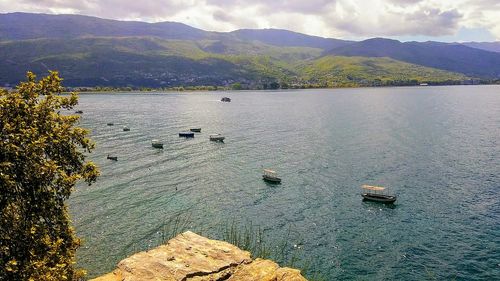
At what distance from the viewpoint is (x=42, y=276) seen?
22250mm

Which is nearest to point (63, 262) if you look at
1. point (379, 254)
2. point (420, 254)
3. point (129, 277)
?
point (129, 277)

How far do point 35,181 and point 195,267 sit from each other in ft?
39.1

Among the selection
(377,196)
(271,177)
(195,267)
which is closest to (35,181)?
Answer: (195,267)

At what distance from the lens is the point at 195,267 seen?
25.8 m

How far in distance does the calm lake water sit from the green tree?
2030cm

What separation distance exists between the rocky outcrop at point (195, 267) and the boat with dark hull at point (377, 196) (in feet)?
146

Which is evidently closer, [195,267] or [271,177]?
[195,267]

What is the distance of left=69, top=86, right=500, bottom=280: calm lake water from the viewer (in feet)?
158

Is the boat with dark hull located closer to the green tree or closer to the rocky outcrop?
the rocky outcrop

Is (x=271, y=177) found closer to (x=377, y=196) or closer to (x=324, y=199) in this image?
(x=324, y=199)

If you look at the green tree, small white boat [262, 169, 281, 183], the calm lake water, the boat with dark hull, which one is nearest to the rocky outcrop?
the green tree

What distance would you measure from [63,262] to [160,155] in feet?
263

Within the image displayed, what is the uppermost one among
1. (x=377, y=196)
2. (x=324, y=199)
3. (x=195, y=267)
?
(x=195, y=267)

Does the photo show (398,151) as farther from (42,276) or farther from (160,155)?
(42,276)
